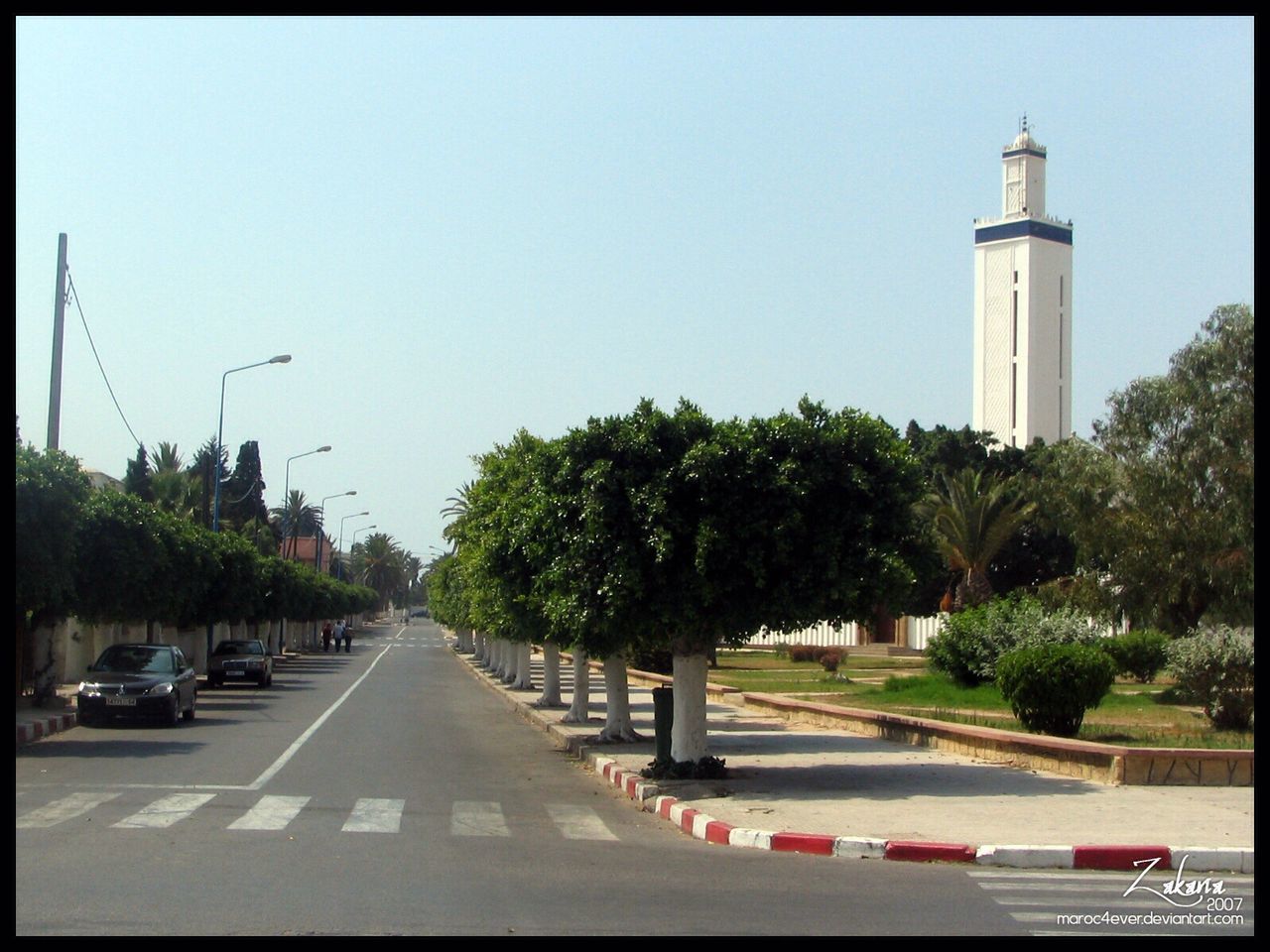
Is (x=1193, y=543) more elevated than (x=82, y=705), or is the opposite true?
(x=1193, y=543)

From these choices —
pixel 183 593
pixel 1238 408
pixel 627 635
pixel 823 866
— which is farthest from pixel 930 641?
pixel 823 866

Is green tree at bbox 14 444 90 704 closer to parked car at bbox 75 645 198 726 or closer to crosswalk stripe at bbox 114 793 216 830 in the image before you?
parked car at bbox 75 645 198 726

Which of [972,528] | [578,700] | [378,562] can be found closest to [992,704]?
[578,700]

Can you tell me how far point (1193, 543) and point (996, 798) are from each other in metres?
23.9

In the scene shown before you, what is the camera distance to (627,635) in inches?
665

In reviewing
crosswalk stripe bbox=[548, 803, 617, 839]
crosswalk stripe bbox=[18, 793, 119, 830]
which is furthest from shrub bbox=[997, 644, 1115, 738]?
crosswalk stripe bbox=[18, 793, 119, 830]

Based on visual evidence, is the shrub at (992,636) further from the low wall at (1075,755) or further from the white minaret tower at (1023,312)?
the white minaret tower at (1023,312)

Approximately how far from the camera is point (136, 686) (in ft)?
82.5

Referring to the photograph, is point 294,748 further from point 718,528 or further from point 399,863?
point 399,863

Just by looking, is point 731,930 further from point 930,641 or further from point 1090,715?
point 930,641

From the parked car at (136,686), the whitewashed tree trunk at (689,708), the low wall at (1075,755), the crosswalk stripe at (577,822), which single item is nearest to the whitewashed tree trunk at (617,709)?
the low wall at (1075,755)

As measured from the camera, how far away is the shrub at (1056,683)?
19.3 metres

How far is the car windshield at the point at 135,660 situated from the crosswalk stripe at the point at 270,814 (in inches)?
473

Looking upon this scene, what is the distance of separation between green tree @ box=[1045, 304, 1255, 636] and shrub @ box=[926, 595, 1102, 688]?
6708mm
